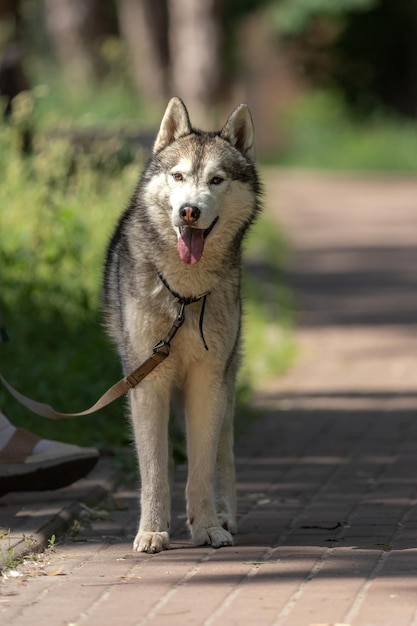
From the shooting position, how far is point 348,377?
10398 mm

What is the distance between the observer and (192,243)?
18.1 ft

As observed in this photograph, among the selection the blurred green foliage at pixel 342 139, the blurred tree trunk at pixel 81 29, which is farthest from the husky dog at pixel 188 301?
the blurred green foliage at pixel 342 139

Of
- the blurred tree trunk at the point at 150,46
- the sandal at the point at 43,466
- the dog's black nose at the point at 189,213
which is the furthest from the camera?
the blurred tree trunk at the point at 150,46

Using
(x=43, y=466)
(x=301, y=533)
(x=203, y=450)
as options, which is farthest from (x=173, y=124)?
(x=301, y=533)

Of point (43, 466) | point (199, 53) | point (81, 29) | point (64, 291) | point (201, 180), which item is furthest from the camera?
point (81, 29)

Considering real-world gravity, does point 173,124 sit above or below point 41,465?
above

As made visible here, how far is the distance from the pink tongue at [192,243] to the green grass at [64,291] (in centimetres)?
246

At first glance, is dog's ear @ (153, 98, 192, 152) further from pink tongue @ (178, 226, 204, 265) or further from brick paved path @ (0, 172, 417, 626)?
brick paved path @ (0, 172, 417, 626)

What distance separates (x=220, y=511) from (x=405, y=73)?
37127 mm

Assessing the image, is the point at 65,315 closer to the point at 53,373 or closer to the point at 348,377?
the point at 53,373

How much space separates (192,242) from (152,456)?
0.89 meters

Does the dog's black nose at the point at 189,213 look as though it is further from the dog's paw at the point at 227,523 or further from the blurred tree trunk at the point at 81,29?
the blurred tree trunk at the point at 81,29

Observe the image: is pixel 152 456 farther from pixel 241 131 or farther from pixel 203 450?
pixel 241 131

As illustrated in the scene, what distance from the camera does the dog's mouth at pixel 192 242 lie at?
552cm
